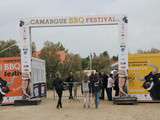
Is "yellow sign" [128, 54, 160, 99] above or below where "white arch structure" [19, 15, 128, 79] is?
below

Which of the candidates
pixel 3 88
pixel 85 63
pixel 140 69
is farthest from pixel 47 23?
pixel 85 63

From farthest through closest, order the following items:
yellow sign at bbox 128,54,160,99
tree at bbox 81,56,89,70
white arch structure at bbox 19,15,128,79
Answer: tree at bbox 81,56,89,70 → white arch structure at bbox 19,15,128,79 → yellow sign at bbox 128,54,160,99

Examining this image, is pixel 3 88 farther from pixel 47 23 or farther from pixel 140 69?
pixel 140 69

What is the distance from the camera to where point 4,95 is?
959 inches

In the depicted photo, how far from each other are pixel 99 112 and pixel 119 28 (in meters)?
6.66

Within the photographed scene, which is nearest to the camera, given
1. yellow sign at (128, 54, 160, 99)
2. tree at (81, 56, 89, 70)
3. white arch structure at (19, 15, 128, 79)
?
yellow sign at (128, 54, 160, 99)

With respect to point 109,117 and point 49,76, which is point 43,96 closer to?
point 109,117

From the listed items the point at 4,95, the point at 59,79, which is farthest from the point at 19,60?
the point at 59,79

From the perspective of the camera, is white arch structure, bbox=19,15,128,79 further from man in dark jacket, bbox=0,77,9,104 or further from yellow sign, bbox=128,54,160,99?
yellow sign, bbox=128,54,160,99

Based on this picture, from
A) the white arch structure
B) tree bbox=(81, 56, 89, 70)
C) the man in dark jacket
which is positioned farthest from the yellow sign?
tree bbox=(81, 56, 89, 70)

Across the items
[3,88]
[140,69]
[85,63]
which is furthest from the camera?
[85,63]

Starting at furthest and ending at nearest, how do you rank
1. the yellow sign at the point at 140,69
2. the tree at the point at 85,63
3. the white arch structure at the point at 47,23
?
the tree at the point at 85,63 < the white arch structure at the point at 47,23 < the yellow sign at the point at 140,69

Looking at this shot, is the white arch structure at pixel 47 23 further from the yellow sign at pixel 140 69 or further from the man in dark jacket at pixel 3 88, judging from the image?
the yellow sign at pixel 140 69

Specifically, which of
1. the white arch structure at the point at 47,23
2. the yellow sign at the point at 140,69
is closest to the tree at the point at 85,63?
the white arch structure at the point at 47,23
